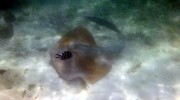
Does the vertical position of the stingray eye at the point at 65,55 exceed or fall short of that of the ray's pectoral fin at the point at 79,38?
it falls short

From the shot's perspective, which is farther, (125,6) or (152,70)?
(125,6)

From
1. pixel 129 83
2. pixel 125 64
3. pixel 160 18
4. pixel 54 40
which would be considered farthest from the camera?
pixel 160 18

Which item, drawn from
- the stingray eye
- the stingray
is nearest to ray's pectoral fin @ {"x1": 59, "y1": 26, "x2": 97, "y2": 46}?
the stingray

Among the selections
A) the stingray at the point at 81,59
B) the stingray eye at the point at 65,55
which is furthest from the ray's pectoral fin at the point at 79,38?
the stingray eye at the point at 65,55

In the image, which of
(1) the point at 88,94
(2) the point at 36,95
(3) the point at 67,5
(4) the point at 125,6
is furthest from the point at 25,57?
(4) the point at 125,6

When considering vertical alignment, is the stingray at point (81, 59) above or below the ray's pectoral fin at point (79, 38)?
below

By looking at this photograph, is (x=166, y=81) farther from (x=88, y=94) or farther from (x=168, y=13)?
(x=168, y=13)

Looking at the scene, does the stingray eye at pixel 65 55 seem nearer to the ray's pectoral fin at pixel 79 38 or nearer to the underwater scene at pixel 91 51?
the underwater scene at pixel 91 51

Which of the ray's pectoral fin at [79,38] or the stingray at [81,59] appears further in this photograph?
the ray's pectoral fin at [79,38]
